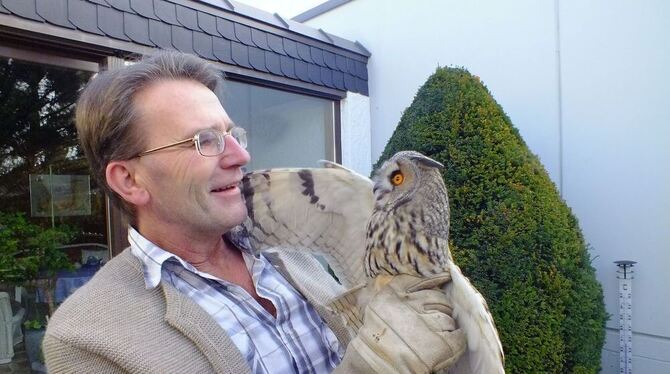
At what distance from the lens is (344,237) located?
5.82 feet

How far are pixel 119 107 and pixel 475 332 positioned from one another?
115 centimetres

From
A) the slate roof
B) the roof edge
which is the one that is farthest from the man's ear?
the roof edge

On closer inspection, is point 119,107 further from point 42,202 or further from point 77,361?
point 42,202

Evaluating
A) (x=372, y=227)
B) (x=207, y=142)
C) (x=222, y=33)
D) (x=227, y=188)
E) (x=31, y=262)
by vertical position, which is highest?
(x=222, y=33)

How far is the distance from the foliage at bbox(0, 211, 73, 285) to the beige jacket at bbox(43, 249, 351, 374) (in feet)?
7.56

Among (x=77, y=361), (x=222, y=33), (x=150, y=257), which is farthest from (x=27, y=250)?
(x=77, y=361)

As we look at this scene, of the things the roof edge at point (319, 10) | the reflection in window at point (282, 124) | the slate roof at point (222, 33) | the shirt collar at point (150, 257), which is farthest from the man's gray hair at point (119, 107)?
the roof edge at point (319, 10)

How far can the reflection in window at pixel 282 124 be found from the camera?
13.7 ft

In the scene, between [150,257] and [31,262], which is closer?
[150,257]

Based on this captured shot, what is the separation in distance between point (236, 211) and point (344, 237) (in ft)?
1.89

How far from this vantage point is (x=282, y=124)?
4633 mm

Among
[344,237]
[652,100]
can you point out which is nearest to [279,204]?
[344,237]

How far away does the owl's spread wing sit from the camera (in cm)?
166

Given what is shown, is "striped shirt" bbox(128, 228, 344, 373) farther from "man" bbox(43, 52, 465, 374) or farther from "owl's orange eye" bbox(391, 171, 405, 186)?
"owl's orange eye" bbox(391, 171, 405, 186)
